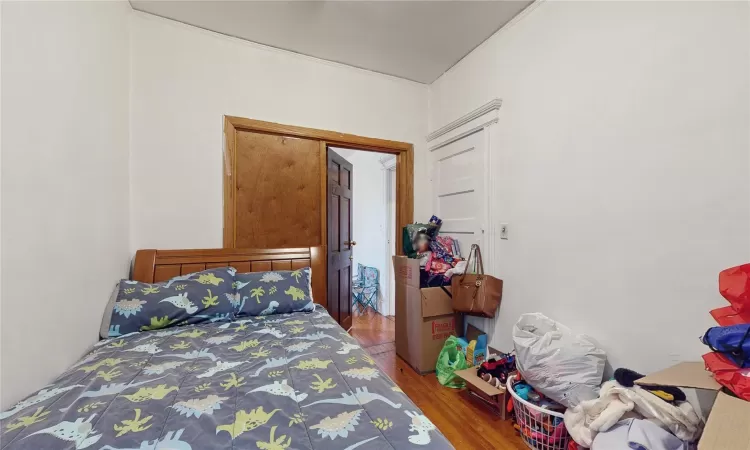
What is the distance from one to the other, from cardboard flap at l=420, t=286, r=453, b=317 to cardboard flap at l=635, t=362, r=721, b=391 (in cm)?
143

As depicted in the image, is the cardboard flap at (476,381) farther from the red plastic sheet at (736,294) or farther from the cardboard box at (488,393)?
the red plastic sheet at (736,294)

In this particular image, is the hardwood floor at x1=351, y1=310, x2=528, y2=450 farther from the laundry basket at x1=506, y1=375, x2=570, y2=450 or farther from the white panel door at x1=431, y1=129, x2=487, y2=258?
the white panel door at x1=431, y1=129, x2=487, y2=258

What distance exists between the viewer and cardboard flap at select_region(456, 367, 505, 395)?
180 cm

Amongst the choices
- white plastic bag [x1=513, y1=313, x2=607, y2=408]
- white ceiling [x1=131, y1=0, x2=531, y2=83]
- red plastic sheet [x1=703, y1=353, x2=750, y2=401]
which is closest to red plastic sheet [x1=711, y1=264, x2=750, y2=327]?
red plastic sheet [x1=703, y1=353, x2=750, y2=401]

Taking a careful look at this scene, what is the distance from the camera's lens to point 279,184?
2.55 metres

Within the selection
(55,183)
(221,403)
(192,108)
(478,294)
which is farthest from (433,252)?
(55,183)

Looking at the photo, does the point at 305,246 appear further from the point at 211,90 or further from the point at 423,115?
the point at 423,115

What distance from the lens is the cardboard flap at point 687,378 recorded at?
0.99 meters

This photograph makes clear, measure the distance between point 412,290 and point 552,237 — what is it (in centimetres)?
120

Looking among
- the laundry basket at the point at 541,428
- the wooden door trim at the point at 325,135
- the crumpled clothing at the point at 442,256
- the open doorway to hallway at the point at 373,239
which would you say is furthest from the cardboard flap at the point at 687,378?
the open doorway to hallway at the point at 373,239

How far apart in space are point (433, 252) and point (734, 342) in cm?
186

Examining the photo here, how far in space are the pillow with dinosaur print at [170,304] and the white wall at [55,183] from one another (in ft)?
0.31

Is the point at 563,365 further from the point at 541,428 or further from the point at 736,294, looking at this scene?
the point at 736,294

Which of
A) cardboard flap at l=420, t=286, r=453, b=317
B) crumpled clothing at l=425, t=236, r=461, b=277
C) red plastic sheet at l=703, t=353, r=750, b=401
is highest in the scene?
crumpled clothing at l=425, t=236, r=461, b=277
